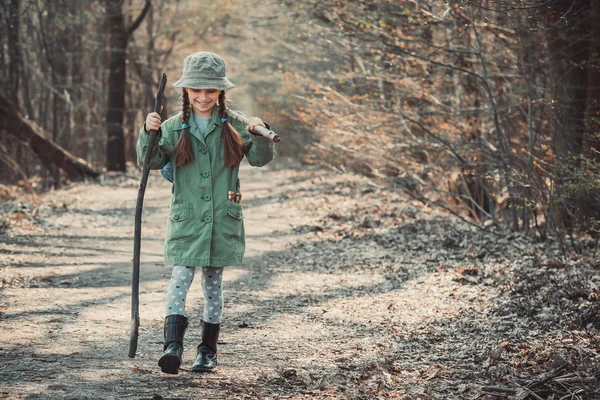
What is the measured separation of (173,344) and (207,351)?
31cm

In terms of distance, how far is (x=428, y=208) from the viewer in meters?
13.5

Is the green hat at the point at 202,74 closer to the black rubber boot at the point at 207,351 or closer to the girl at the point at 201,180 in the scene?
the girl at the point at 201,180

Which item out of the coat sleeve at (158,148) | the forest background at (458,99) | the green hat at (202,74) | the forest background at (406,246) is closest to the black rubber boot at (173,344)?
the forest background at (406,246)

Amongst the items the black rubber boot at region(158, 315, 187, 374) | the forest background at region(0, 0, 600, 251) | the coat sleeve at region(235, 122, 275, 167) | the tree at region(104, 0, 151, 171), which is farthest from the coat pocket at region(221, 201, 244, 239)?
the tree at region(104, 0, 151, 171)

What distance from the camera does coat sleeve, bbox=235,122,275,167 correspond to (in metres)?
4.46

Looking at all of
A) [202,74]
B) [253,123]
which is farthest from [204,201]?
[202,74]

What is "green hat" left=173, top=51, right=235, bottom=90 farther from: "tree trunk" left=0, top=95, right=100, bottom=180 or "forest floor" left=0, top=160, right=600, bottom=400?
"tree trunk" left=0, top=95, right=100, bottom=180

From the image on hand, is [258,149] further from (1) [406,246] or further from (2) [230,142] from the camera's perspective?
(1) [406,246]

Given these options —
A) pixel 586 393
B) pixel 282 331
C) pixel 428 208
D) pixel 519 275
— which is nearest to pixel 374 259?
pixel 519 275

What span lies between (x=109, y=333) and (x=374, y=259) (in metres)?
4.52

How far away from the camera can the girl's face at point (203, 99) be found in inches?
177

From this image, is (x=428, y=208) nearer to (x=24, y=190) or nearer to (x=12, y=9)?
(x=24, y=190)

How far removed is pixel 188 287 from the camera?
4508mm

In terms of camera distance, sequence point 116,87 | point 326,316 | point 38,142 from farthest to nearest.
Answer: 1. point 116,87
2. point 38,142
3. point 326,316
